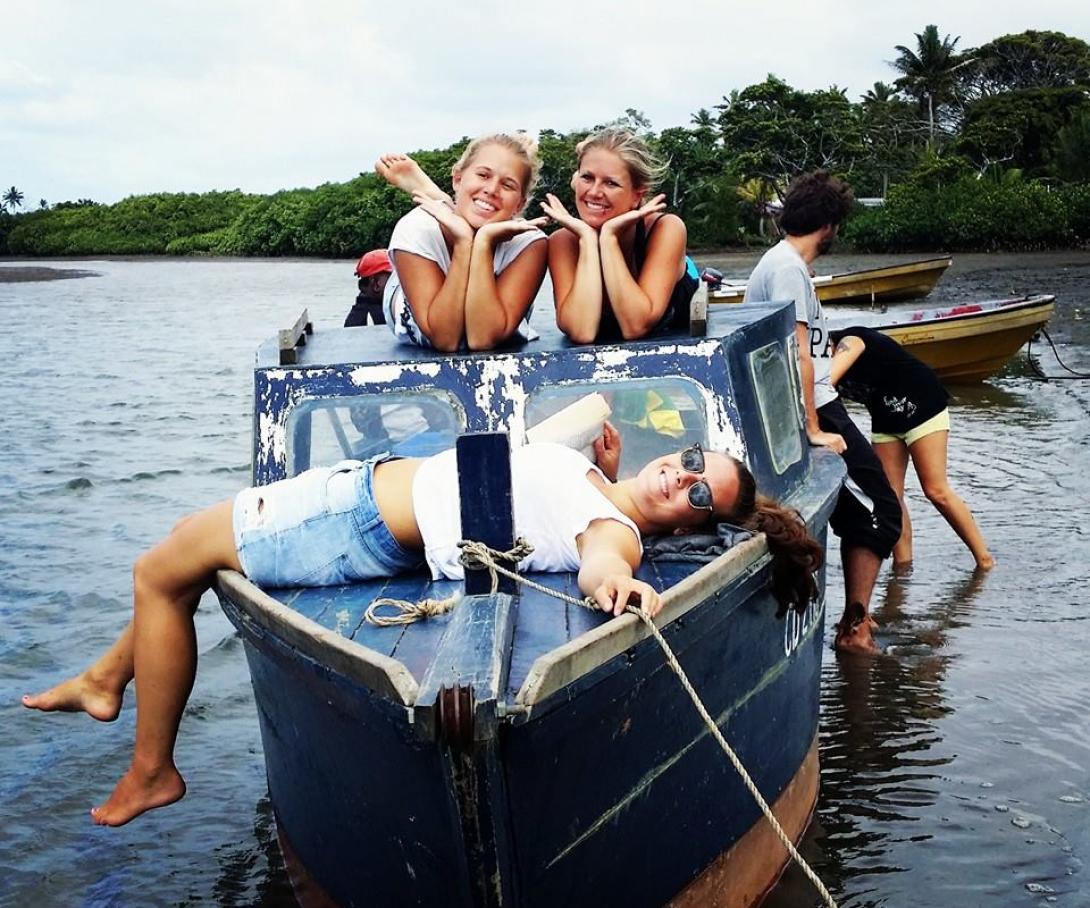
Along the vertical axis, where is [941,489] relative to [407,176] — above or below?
below

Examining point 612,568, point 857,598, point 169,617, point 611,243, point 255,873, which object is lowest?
point 255,873

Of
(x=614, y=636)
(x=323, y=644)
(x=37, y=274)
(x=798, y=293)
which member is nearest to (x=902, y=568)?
(x=798, y=293)

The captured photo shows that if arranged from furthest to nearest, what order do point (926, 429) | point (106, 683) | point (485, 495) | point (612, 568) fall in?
point (926, 429)
point (106, 683)
point (485, 495)
point (612, 568)

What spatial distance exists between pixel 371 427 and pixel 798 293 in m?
2.50

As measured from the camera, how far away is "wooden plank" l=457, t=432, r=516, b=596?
12.6 ft

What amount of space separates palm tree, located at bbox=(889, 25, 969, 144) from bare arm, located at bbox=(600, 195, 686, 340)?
61.8 metres

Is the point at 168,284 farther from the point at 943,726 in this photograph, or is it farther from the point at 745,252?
the point at 943,726

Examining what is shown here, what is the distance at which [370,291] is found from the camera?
8906mm

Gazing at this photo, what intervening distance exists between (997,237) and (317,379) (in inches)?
1622

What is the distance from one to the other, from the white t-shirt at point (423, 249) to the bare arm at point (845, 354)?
8.61ft

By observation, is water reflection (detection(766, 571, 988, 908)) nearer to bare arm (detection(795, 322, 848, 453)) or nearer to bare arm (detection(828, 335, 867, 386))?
bare arm (detection(795, 322, 848, 453))

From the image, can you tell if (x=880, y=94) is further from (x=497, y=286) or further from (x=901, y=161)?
(x=497, y=286)

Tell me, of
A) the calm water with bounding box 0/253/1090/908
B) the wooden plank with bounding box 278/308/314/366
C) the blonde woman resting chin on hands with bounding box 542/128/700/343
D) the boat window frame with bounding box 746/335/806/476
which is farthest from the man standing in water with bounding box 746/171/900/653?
the wooden plank with bounding box 278/308/314/366

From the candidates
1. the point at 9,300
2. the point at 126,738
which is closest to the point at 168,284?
the point at 9,300
